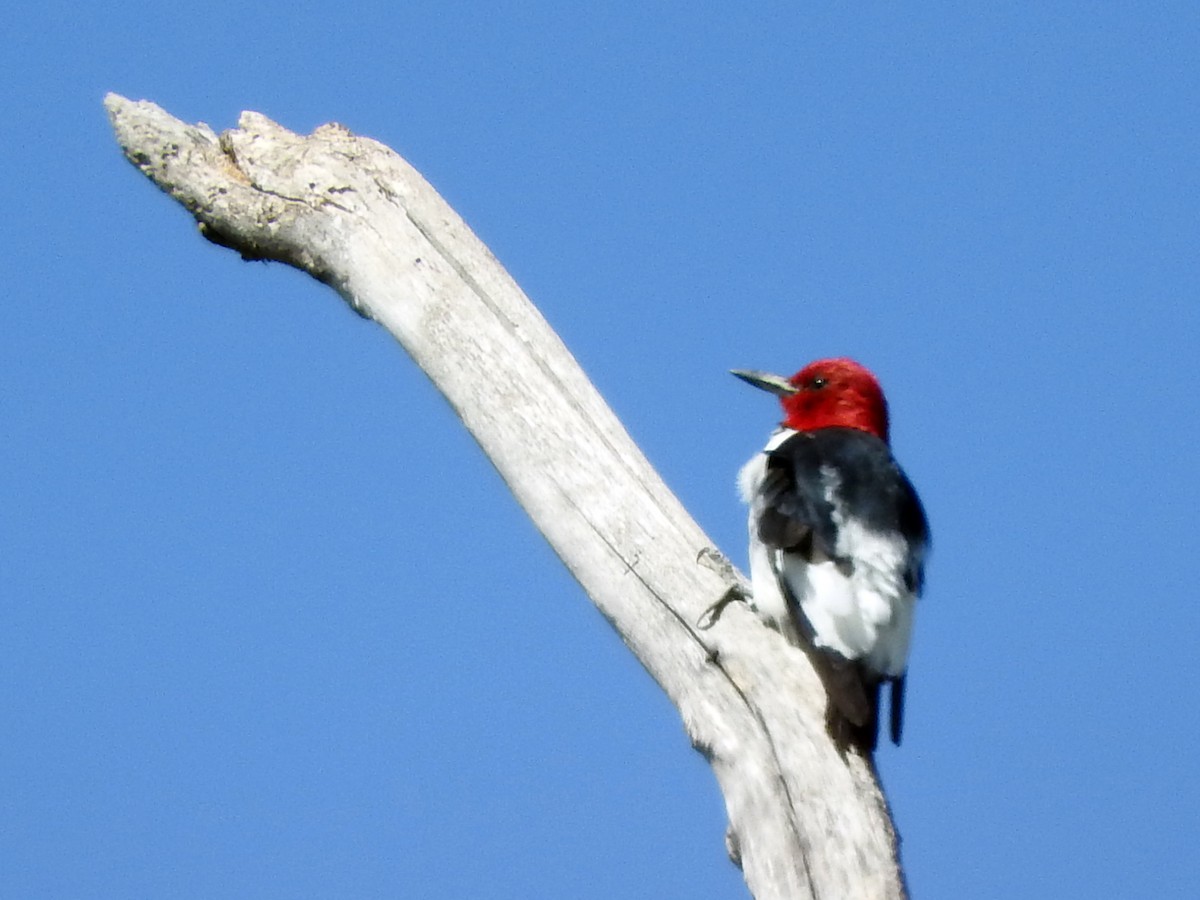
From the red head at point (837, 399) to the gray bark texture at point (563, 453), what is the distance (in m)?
1.21

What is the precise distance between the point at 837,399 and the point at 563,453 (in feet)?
4.60

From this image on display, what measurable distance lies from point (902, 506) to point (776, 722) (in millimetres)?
968

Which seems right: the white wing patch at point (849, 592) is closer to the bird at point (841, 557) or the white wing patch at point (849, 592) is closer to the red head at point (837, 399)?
the bird at point (841, 557)

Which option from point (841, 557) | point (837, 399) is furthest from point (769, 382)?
point (841, 557)

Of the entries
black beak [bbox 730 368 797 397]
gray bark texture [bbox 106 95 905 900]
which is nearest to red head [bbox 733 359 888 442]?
black beak [bbox 730 368 797 397]

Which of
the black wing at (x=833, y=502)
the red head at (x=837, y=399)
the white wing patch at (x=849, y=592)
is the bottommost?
the white wing patch at (x=849, y=592)

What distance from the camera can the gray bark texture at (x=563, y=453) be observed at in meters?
3.22

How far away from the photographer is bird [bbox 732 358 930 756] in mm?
3688

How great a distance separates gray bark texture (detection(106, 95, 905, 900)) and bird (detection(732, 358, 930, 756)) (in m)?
0.11

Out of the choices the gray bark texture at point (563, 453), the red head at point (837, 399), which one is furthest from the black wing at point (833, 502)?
the red head at point (837, 399)

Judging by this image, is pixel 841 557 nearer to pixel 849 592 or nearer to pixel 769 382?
pixel 849 592

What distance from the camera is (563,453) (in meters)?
3.78

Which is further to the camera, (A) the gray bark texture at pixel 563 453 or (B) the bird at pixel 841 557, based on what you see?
(B) the bird at pixel 841 557

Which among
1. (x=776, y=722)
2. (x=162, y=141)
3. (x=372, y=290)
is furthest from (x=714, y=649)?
(x=162, y=141)
